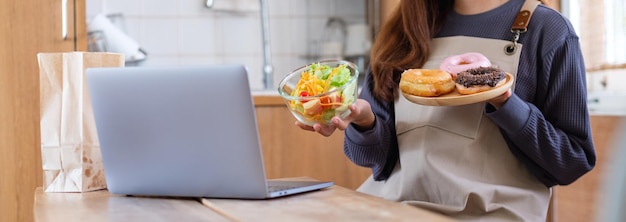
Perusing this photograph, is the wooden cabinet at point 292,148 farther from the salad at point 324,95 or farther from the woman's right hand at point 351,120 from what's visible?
the salad at point 324,95

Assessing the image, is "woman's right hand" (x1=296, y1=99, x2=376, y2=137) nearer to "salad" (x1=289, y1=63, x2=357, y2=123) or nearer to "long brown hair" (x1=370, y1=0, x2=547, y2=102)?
"salad" (x1=289, y1=63, x2=357, y2=123)

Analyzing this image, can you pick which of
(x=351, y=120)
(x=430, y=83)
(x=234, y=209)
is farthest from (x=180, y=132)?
(x=430, y=83)

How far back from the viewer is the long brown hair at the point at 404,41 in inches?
57.5

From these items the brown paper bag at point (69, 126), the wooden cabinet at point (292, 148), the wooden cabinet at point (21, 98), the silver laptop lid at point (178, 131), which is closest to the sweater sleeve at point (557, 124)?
the silver laptop lid at point (178, 131)

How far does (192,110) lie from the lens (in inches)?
41.6

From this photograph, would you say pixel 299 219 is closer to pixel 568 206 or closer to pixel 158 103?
pixel 158 103

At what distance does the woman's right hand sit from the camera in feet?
3.51

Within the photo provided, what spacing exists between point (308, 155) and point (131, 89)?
5.26 ft

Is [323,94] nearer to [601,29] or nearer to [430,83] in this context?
[430,83]

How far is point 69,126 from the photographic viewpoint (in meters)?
1.30

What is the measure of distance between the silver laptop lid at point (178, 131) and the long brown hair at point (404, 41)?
0.50 metres

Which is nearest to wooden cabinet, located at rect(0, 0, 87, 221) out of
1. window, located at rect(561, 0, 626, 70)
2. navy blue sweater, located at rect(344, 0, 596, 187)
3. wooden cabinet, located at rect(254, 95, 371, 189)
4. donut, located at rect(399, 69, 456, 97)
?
wooden cabinet, located at rect(254, 95, 371, 189)

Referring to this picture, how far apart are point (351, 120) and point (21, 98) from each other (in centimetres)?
157

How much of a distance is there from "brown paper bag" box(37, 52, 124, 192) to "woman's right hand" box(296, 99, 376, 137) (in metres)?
0.44
